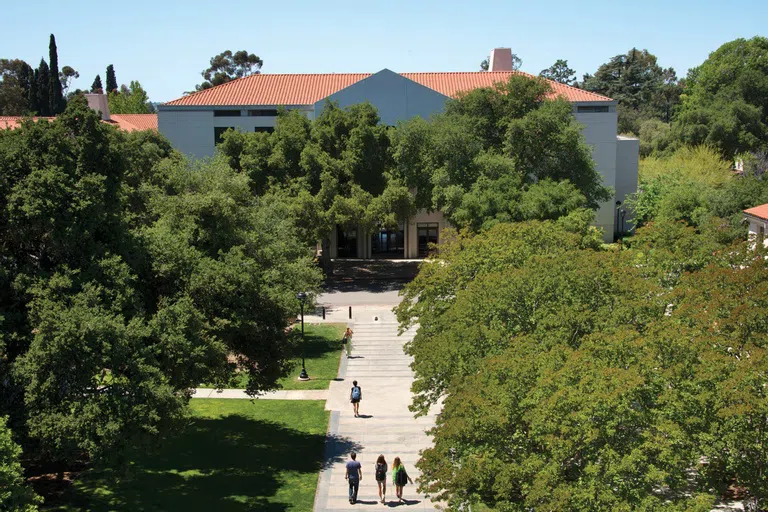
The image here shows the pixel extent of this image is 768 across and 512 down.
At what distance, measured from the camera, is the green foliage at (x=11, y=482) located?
11523mm

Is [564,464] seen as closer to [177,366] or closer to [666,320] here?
[666,320]

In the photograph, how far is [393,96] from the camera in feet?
164

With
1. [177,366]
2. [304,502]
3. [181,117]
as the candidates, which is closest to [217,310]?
[177,366]

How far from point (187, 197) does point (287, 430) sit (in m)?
8.00

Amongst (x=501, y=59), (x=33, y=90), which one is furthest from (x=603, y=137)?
(x=33, y=90)

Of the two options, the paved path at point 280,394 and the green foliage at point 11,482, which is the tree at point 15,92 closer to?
the paved path at point 280,394

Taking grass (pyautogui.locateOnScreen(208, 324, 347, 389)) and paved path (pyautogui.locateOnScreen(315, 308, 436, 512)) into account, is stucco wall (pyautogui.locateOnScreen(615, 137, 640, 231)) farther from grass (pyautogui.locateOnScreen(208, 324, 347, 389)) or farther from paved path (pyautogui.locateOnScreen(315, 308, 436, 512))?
grass (pyautogui.locateOnScreen(208, 324, 347, 389))

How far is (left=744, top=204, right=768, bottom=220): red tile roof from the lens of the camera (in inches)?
1437

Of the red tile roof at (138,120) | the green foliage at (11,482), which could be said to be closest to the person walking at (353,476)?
the green foliage at (11,482)

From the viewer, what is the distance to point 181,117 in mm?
51719

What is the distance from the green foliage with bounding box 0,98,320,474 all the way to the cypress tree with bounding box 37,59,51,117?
70302mm

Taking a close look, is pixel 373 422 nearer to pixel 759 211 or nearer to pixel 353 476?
pixel 353 476

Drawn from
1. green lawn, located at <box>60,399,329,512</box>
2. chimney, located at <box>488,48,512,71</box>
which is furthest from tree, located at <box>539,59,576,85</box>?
green lawn, located at <box>60,399,329,512</box>

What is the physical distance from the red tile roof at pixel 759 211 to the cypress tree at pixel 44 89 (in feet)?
235
